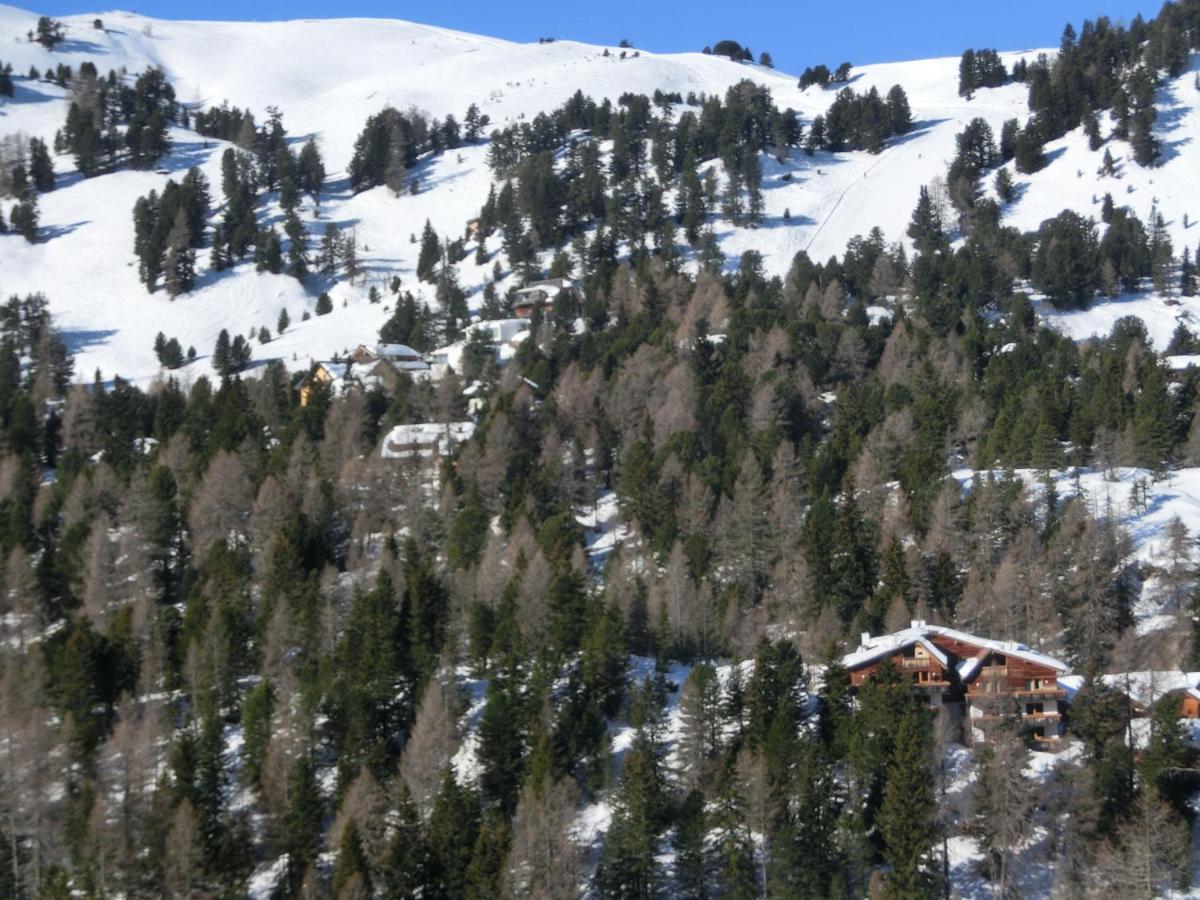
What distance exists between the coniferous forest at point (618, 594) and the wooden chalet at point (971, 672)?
758 millimetres

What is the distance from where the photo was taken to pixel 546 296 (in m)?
92.9

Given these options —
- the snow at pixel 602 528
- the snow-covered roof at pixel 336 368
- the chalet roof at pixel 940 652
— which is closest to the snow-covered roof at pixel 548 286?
the snow-covered roof at pixel 336 368

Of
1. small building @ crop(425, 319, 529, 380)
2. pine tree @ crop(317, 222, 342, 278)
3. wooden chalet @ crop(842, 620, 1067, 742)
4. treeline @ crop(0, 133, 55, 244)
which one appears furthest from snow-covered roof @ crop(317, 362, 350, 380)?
treeline @ crop(0, 133, 55, 244)

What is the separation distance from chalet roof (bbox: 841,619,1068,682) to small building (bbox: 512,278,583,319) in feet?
164

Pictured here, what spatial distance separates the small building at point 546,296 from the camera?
89250mm

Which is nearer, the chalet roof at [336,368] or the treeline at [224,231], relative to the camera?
the chalet roof at [336,368]

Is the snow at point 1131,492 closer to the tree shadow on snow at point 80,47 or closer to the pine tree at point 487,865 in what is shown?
the pine tree at point 487,865

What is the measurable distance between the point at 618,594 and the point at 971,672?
13399mm

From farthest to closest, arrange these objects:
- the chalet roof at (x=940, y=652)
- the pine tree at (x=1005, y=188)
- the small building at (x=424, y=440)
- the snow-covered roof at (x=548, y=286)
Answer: the pine tree at (x=1005, y=188)
the snow-covered roof at (x=548, y=286)
the small building at (x=424, y=440)
the chalet roof at (x=940, y=652)

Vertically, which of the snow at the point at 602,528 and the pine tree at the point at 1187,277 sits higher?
the pine tree at the point at 1187,277

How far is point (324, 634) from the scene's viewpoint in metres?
44.8

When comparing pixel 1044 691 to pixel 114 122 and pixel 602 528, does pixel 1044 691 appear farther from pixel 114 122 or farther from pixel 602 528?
pixel 114 122

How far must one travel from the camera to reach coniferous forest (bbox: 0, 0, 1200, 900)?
35.2 metres

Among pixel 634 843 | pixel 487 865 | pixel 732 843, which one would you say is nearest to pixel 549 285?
pixel 634 843
